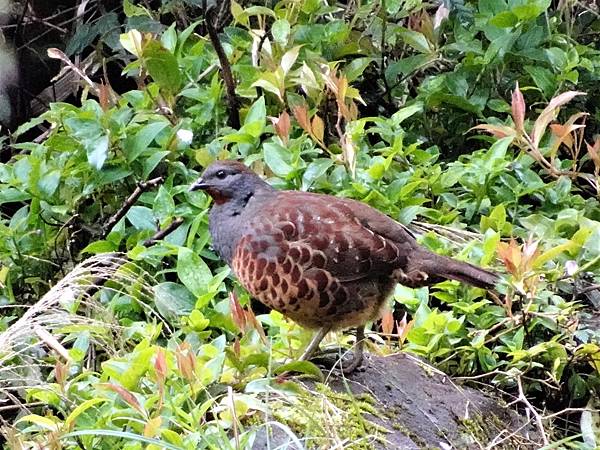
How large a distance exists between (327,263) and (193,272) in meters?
0.54

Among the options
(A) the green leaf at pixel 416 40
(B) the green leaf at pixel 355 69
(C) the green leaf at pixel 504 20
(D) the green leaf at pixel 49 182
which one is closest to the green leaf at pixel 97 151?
(D) the green leaf at pixel 49 182

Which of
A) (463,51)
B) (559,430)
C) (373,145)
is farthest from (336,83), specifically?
(559,430)

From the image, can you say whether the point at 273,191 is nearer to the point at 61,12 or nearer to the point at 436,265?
the point at 436,265

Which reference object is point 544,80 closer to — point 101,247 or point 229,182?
point 229,182

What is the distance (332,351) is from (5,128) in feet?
9.30

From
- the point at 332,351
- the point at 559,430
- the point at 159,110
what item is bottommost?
the point at 559,430

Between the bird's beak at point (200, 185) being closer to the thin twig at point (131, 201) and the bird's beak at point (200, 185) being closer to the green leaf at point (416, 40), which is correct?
the thin twig at point (131, 201)

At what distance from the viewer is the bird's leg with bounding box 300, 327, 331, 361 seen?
10.2ft

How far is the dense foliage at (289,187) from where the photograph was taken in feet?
9.21

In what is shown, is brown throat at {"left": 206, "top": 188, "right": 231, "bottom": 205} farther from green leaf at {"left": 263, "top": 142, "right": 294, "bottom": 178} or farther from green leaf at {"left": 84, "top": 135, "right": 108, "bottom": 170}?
green leaf at {"left": 84, "top": 135, "right": 108, "bottom": 170}

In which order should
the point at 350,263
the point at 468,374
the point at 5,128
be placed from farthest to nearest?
1. the point at 5,128
2. the point at 468,374
3. the point at 350,263

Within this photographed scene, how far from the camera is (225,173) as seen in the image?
11.4 feet

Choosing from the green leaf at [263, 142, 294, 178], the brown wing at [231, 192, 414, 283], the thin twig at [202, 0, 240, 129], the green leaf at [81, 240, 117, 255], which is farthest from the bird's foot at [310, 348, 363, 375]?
the thin twig at [202, 0, 240, 129]

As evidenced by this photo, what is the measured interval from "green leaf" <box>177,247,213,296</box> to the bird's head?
8.2 inches
